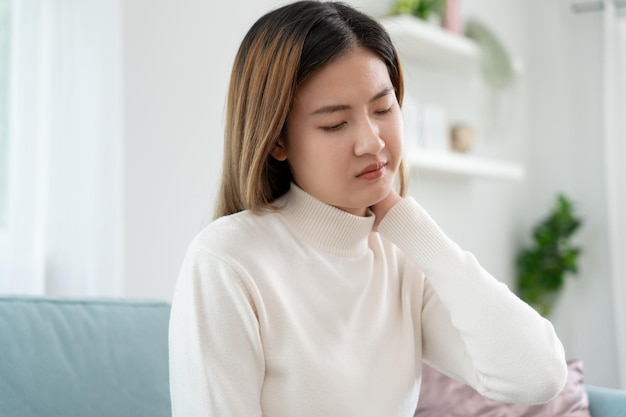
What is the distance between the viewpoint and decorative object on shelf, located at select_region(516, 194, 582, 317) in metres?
3.75

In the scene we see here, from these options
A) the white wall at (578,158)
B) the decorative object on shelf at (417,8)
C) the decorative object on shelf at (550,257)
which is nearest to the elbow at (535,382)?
the decorative object on shelf at (417,8)

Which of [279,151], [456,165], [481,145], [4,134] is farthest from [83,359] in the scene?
[481,145]

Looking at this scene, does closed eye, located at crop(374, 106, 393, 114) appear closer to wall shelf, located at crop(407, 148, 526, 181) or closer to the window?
the window

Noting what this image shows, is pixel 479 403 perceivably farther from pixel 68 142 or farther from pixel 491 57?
pixel 491 57

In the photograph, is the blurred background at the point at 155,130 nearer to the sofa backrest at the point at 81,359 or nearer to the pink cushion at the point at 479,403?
the sofa backrest at the point at 81,359

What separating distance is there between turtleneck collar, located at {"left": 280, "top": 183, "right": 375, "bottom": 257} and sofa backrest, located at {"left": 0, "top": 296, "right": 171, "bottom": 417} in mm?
449

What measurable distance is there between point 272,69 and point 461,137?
7.62 ft

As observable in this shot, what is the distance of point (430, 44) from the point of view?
3.07 m

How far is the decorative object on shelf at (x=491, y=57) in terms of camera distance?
3.53 meters

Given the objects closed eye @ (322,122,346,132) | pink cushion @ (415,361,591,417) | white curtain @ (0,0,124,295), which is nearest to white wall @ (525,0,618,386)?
pink cushion @ (415,361,591,417)

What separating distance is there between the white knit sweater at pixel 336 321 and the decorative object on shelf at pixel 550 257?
2.53m

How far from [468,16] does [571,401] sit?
2.40 meters

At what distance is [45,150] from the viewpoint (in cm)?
187

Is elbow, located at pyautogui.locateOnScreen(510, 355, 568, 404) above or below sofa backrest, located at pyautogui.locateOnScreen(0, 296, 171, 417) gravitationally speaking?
above
